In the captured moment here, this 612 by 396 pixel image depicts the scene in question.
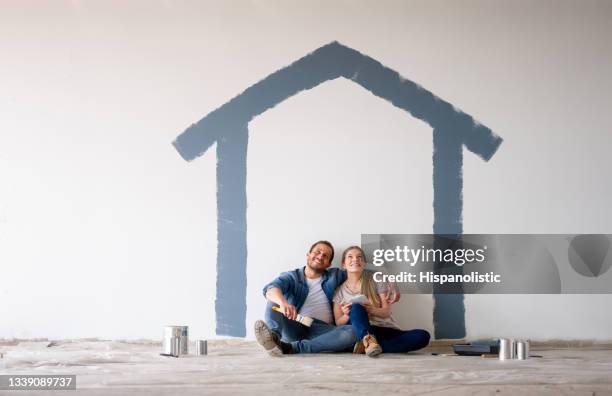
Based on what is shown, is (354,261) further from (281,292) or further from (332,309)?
(281,292)

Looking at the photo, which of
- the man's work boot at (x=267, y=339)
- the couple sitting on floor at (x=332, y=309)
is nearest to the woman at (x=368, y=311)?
the couple sitting on floor at (x=332, y=309)

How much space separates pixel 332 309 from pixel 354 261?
34 cm

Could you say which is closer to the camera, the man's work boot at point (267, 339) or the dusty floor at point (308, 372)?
the dusty floor at point (308, 372)

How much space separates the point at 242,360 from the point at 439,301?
154cm

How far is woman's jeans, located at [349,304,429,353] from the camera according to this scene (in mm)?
4922

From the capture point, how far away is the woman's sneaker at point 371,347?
473cm

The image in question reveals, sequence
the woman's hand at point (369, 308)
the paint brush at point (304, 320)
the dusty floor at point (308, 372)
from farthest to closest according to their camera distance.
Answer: the woman's hand at point (369, 308), the paint brush at point (304, 320), the dusty floor at point (308, 372)

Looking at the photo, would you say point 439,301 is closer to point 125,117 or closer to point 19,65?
point 125,117

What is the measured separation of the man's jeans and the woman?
8 centimetres

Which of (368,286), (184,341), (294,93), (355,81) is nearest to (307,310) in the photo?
(368,286)

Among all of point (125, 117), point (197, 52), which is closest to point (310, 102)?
point (197, 52)

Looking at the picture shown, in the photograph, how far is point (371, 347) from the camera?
186 inches

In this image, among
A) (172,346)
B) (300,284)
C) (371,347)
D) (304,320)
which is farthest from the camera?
(300,284)

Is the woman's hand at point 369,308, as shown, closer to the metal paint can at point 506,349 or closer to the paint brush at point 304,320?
the paint brush at point 304,320
